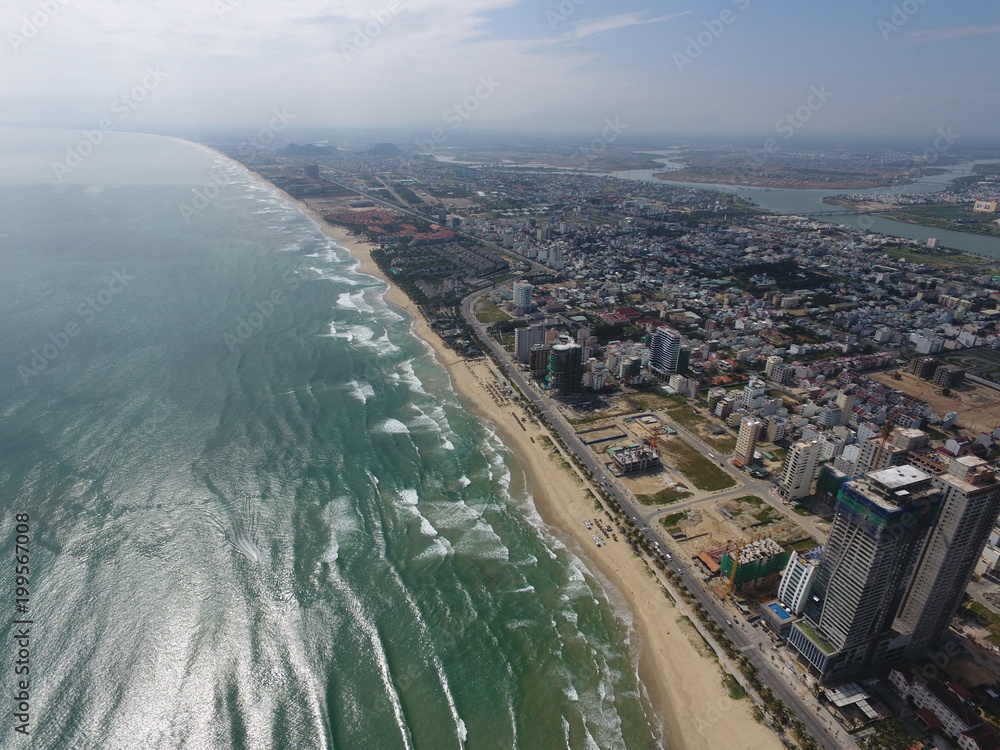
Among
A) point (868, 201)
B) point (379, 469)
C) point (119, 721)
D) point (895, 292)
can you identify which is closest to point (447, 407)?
point (379, 469)

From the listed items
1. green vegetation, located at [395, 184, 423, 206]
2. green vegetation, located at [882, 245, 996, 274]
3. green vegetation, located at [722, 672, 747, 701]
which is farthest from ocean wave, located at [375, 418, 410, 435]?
green vegetation, located at [395, 184, 423, 206]

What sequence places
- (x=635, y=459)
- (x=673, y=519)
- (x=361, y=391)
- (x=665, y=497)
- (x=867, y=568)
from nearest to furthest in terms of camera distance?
(x=867, y=568), (x=673, y=519), (x=665, y=497), (x=635, y=459), (x=361, y=391)

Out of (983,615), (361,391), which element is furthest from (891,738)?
(361,391)

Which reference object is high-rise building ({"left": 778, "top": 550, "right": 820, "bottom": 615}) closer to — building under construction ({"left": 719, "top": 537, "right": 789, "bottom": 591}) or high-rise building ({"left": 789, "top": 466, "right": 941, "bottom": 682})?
high-rise building ({"left": 789, "top": 466, "right": 941, "bottom": 682})

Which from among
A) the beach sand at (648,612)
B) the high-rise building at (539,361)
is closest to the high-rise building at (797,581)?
the beach sand at (648,612)

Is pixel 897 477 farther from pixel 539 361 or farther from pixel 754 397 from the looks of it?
pixel 539 361

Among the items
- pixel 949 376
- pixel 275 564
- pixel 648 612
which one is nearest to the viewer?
pixel 648 612

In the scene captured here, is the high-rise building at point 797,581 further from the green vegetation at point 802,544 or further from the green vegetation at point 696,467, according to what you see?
the green vegetation at point 696,467
